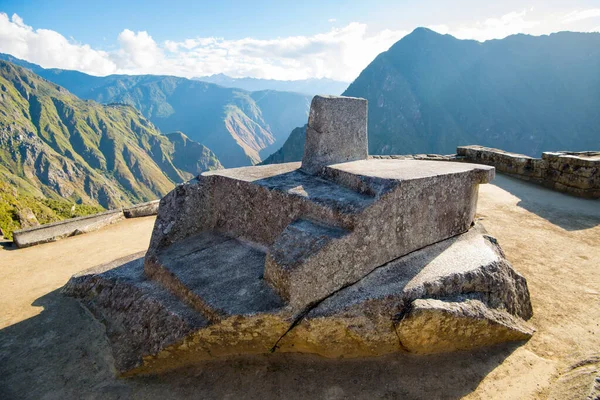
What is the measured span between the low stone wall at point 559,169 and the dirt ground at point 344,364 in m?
4.04

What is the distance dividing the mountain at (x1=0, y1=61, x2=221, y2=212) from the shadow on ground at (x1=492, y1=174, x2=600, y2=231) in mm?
140878

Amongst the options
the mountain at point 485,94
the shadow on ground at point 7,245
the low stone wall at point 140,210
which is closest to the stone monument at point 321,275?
the shadow on ground at point 7,245

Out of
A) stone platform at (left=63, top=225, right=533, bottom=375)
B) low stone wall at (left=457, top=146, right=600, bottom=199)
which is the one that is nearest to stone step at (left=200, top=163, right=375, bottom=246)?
stone platform at (left=63, top=225, right=533, bottom=375)

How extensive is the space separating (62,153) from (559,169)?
199m

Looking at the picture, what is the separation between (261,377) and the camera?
359 centimetres

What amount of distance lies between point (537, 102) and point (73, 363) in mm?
173582

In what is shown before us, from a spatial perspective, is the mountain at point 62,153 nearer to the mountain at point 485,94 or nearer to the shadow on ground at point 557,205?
the mountain at point 485,94

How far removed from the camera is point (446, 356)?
3.76 meters

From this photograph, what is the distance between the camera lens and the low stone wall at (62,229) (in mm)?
7984

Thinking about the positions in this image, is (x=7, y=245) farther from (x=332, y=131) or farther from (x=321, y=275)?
(x=321, y=275)

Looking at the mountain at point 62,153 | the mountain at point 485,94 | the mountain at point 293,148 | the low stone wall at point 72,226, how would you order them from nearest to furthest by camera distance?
the low stone wall at point 72,226 → the mountain at point 485,94 → the mountain at point 62,153 → the mountain at point 293,148

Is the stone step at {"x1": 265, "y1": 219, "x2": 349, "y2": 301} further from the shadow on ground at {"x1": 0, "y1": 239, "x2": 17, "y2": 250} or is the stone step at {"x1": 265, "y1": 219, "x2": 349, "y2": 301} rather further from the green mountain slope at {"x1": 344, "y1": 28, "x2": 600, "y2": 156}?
the green mountain slope at {"x1": 344, "y1": 28, "x2": 600, "y2": 156}

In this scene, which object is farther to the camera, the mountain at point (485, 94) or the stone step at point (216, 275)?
the mountain at point (485, 94)

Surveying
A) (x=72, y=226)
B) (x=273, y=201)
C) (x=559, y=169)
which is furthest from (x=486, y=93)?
(x=273, y=201)
